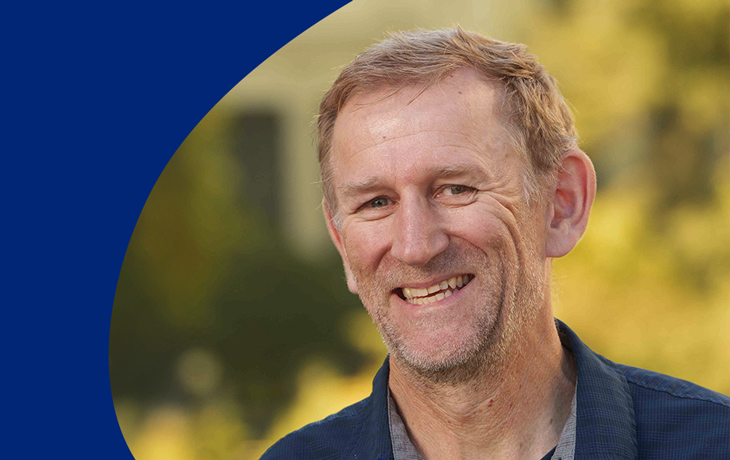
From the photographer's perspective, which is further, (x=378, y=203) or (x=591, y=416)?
(x=378, y=203)

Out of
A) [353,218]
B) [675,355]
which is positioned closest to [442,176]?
[353,218]

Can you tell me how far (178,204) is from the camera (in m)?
3.59

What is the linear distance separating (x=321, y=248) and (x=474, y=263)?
162 cm

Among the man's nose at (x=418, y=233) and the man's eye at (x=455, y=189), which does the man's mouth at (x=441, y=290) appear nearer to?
the man's nose at (x=418, y=233)

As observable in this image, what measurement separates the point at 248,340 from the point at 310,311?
12.7 inches

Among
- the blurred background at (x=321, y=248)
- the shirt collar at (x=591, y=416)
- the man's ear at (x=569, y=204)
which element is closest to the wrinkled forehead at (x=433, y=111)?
the man's ear at (x=569, y=204)

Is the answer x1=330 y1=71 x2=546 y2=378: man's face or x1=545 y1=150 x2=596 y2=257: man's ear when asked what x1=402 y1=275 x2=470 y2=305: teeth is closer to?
x1=330 y1=71 x2=546 y2=378: man's face

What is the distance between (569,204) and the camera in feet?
7.42

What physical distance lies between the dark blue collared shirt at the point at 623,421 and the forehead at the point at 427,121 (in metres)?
0.70

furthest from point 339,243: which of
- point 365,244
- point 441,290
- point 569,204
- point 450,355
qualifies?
point 569,204

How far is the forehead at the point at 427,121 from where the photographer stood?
2.00 m

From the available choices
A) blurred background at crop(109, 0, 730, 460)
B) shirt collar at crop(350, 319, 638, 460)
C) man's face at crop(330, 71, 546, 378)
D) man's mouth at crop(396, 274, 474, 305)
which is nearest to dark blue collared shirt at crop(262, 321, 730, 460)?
shirt collar at crop(350, 319, 638, 460)

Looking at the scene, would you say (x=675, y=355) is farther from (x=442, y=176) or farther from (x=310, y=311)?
(x=442, y=176)

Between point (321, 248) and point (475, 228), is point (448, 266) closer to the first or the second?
point (475, 228)
